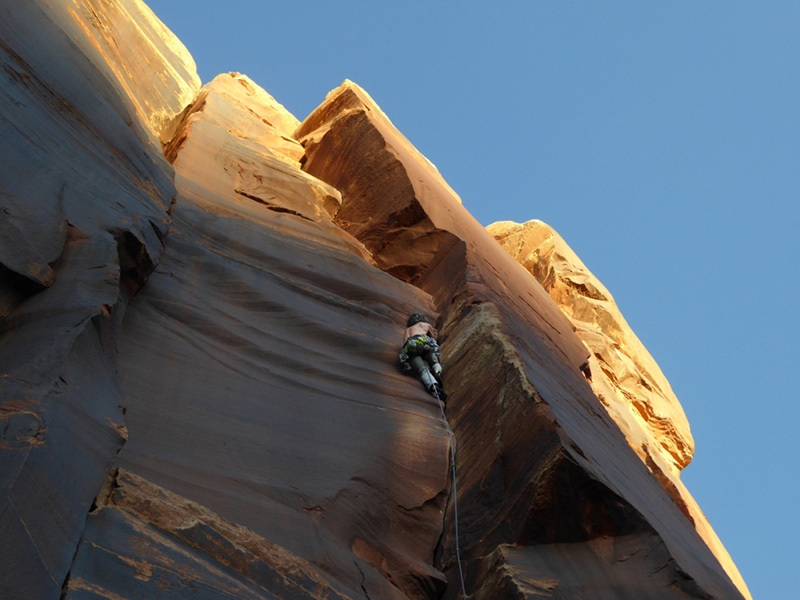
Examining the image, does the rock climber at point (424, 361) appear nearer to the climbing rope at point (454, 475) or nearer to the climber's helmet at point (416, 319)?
the climbing rope at point (454, 475)

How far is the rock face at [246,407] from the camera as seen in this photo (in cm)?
533

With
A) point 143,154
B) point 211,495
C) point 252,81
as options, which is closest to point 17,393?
point 211,495

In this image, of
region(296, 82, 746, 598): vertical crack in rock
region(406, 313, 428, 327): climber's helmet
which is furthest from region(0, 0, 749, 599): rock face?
region(406, 313, 428, 327): climber's helmet

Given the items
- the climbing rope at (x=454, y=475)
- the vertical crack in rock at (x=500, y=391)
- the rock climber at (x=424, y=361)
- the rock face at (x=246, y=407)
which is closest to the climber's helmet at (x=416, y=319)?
the rock face at (x=246, y=407)

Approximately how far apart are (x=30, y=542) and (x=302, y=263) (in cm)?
536

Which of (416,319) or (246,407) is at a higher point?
(416,319)

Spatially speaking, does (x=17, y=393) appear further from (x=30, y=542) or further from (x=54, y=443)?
(x=30, y=542)

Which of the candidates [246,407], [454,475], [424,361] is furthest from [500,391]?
[246,407]

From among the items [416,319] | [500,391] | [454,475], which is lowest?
[454,475]

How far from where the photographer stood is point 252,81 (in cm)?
1714

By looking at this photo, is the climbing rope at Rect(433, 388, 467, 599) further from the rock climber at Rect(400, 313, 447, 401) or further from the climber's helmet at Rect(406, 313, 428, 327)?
the climber's helmet at Rect(406, 313, 428, 327)

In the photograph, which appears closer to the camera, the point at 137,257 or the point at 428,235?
the point at 137,257

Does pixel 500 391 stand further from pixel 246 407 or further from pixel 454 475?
pixel 246 407

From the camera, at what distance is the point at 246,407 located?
740cm
